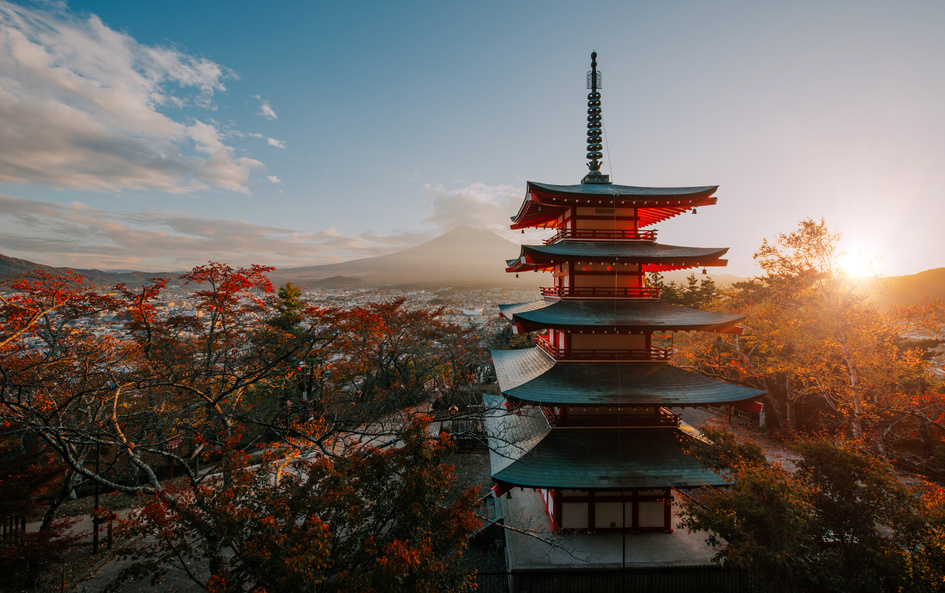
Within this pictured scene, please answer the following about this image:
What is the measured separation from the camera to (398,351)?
23578mm

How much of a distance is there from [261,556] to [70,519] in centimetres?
1460

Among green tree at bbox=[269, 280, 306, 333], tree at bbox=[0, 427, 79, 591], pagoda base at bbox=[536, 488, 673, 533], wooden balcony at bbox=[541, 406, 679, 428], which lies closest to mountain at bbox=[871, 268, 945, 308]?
wooden balcony at bbox=[541, 406, 679, 428]

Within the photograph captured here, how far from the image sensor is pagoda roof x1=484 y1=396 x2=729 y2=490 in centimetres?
860

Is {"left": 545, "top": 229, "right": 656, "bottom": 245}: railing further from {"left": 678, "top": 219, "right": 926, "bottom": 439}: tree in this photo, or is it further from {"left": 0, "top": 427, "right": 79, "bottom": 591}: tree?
{"left": 0, "top": 427, "right": 79, "bottom": 591}: tree

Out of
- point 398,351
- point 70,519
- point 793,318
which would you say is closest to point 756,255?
point 793,318

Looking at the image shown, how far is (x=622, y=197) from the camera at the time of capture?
10.3 meters

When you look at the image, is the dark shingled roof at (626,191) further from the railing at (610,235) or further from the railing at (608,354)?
the railing at (608,354)

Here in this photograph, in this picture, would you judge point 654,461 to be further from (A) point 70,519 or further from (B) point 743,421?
(A) point 70,519

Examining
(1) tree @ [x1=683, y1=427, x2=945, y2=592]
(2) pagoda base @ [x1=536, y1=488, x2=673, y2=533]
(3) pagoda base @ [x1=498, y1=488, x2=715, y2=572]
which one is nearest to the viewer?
(1) tree @ [x1=683, y1=427, x2=945, y2=592]

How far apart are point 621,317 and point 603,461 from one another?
383 cm

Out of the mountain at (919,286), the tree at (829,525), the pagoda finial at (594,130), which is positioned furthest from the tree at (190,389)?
the mountain at (919,286)

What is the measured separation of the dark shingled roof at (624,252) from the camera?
9961 mm

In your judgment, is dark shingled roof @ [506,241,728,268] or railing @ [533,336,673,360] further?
railing @ [533,336,673,360]

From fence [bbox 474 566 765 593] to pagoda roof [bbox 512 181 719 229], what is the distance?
9.45 meters
